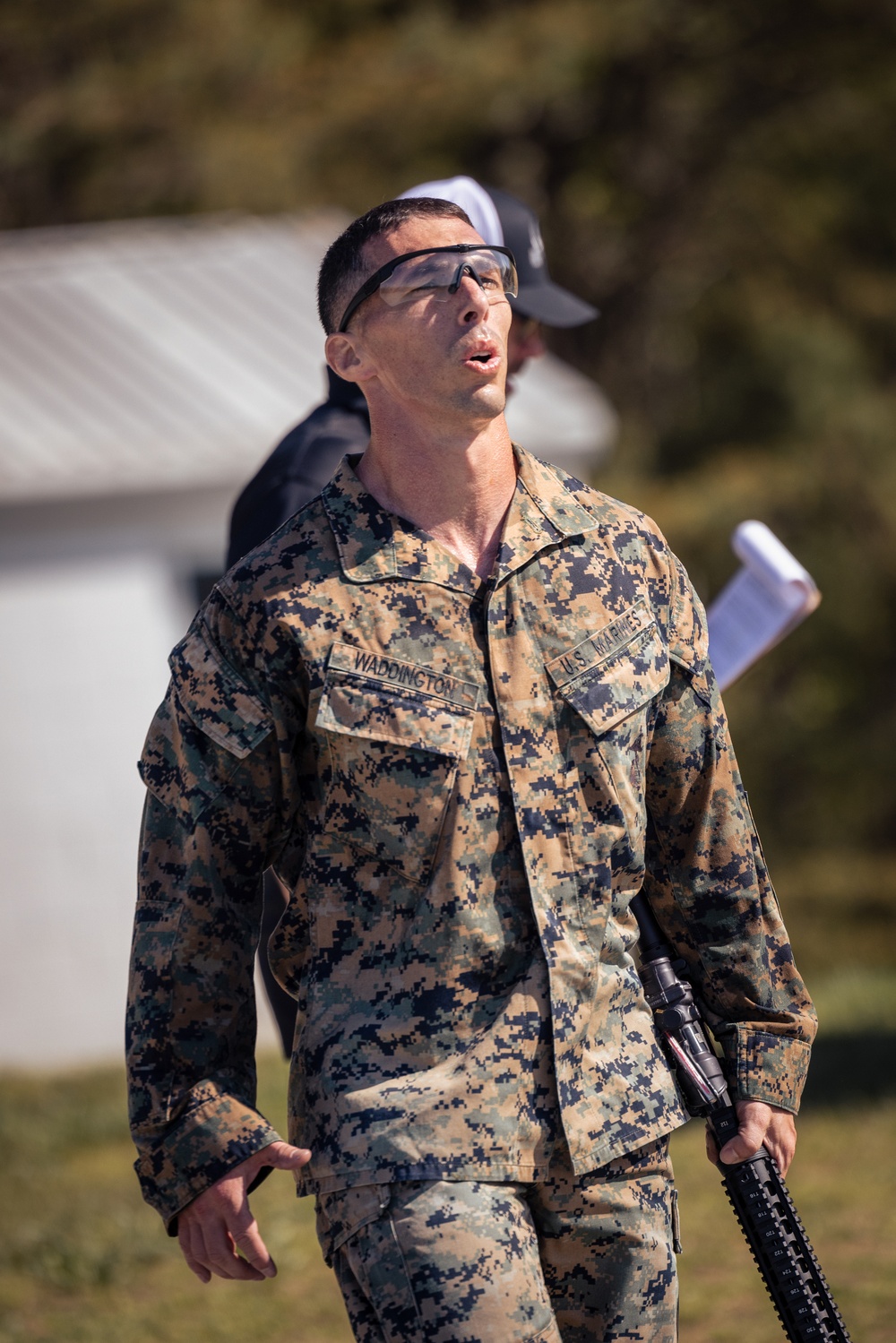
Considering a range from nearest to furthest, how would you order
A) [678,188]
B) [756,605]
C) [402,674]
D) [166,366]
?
[402,674] < [756,605] < [166,366] < [678,188]

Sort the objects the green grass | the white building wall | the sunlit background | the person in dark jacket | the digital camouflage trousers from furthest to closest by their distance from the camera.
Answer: the white building wall, the sunlit background, the green grass, the person in dark jacket, the digital camouflage trousers

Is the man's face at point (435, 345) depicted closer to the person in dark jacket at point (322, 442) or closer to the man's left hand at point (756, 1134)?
the person in dark jacket at point (322, 442)

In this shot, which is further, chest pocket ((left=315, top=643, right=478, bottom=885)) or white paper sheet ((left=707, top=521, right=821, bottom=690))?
white paper sheet ((left=707, top=521, right=821, bottom=690))

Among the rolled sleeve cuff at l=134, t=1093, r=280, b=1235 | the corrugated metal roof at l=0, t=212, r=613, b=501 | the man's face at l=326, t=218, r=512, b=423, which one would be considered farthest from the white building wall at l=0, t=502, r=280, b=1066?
the man's face at l=326, t=218, r=512, b=423

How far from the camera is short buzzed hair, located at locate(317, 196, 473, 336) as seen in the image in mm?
2365

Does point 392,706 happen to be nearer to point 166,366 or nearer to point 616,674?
point 616,674

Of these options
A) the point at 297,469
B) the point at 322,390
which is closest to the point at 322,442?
the point at 297,469

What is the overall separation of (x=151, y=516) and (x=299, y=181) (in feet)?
19.2

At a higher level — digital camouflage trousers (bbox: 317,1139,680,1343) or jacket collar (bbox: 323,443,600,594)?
jacket collar (bbox: 323,443,600,594)

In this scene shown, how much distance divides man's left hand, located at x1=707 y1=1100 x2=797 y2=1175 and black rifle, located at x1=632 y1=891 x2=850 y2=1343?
13 millimetres

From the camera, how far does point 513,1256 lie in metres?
2.14

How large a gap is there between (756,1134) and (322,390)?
7.73 m

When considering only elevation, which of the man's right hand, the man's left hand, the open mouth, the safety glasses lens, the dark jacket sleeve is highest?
the dark jacket sleeve

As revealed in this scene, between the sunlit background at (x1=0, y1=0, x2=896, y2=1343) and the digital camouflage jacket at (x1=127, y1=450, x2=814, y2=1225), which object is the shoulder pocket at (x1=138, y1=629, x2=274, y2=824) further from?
the sunlit background at (x1=0, y1=0, x2=896, y2=1343)
